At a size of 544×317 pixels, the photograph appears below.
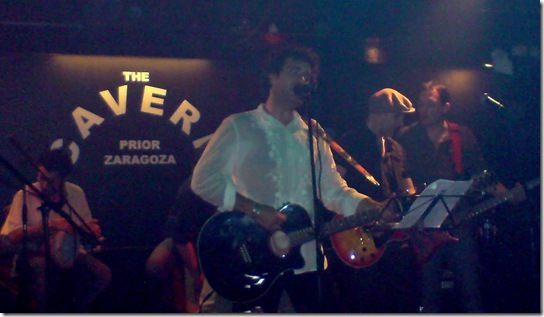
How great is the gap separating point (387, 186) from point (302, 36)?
1.70m

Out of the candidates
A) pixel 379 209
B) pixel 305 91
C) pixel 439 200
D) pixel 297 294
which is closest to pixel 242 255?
pixel 297 294

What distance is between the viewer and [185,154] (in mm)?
5301

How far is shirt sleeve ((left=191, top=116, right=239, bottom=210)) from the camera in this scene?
315cm

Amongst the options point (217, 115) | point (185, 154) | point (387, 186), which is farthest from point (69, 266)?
point (387, 186)

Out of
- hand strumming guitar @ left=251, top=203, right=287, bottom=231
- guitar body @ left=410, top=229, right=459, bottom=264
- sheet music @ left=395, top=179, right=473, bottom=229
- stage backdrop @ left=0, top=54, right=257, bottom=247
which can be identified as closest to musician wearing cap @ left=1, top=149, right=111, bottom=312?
stage backdrop @ left=0, top=54, right=257, bottom=247

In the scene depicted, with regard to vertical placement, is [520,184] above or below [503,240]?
above

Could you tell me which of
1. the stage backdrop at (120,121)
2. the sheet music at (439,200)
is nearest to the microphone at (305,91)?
the sheet music at (439,200)

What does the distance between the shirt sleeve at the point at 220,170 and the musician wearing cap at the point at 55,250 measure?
90cm

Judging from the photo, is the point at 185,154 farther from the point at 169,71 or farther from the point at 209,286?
the point at 209,286

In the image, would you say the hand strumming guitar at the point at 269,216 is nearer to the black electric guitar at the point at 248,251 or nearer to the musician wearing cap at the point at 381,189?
the black electric guitar at the point at 248,251

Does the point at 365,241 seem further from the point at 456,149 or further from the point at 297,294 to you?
the point at 456,149

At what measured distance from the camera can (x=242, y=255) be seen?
317 cm

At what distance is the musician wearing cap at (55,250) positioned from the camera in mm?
4098

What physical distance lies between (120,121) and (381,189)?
7.79 ft
